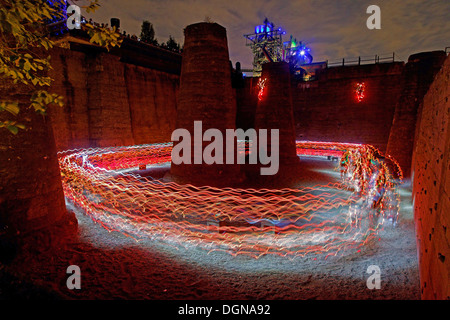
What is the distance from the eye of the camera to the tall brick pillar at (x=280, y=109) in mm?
15070

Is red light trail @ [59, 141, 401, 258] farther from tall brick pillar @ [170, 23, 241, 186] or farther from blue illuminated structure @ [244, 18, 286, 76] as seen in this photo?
blue illuminated structure @ [244, 18, 286, 76]

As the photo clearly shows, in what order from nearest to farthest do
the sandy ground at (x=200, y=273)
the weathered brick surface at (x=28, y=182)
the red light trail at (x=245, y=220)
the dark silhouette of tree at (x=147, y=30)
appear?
the sandy ground at (x=200, y=273) < the weathered brick surface at (x=28, y=182) < the red light trail at (x=245, y=220) < the dark silhouette of tree at (x=147, y=30)

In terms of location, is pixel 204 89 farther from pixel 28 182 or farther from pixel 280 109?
pixel 280 109

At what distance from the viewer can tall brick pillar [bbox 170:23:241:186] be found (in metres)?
9.55

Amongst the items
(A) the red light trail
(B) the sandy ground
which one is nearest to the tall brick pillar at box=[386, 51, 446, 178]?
(A) the red light trail

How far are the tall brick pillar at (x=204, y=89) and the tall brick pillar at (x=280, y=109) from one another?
5.61 meters

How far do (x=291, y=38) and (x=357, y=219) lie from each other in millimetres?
36256

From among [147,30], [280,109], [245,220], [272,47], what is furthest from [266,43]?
[245,220]

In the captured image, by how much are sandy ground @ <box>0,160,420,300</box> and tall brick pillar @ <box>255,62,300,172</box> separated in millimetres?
9741

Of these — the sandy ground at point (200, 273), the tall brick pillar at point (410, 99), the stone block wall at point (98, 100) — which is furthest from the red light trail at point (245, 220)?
the stone block wall at point (98, 100)

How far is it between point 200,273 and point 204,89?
6.95 metres

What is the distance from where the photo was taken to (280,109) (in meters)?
15.0

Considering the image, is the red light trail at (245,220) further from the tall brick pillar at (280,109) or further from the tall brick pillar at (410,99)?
the tall brick pillar at (280,109)
